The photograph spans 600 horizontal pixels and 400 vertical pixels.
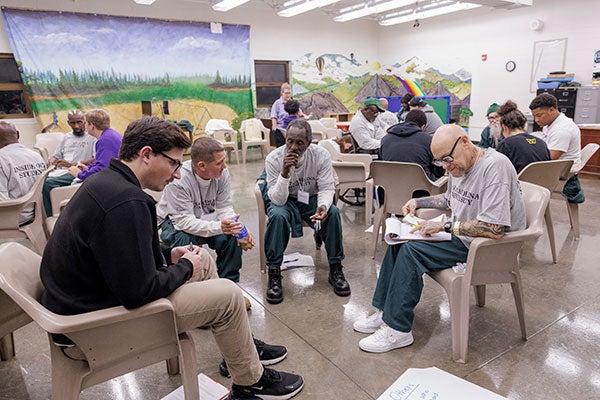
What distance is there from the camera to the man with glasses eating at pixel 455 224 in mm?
1830

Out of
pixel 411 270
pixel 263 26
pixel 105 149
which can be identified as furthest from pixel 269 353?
pixel 263 26

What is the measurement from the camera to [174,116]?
879cm

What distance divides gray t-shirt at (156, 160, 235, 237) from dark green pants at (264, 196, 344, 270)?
327 mm

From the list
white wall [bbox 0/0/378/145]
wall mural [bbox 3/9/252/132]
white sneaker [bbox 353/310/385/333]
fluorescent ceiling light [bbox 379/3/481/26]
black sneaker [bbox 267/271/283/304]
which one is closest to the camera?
white sneaker [bbox 353/310/385/333]

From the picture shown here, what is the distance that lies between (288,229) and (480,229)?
125 centimetres

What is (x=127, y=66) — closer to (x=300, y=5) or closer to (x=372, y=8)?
(x=300, y=5)

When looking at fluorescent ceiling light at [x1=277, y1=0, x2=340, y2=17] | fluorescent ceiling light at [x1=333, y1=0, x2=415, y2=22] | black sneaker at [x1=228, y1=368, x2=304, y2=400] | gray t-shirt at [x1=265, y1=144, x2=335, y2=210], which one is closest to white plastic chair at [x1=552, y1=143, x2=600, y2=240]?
gray t-shirt at [x1=265, y1=144, x2=335, y2=210]

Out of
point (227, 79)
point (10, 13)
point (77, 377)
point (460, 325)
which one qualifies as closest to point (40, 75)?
point (10, 13)

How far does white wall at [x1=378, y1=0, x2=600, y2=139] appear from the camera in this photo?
24.4 ft

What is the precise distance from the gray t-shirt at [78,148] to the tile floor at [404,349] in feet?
7.83

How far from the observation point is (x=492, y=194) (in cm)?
183

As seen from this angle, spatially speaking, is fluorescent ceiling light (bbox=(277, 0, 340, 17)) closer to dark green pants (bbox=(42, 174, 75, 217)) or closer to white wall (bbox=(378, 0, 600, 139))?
white wall (bbox=(378, 0, 600, 139))

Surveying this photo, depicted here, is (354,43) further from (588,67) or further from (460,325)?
(460,325)

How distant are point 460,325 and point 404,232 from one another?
0.53m
